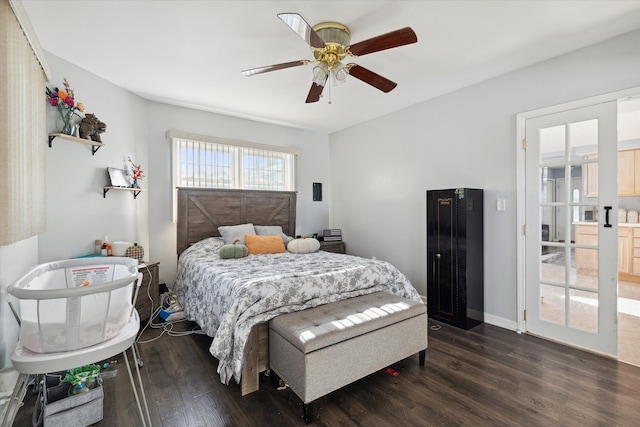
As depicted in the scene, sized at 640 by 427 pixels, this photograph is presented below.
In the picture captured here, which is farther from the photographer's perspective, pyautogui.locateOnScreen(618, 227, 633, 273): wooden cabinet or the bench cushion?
pyautogui.locateOnScreen(618, 227, 633, 273): wooden cabinet

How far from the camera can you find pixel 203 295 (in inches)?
107

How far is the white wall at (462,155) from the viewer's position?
8.57 feet

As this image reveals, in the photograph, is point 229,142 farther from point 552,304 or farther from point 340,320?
point 552,304

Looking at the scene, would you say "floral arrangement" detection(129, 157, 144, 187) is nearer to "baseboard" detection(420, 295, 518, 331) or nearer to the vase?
the vase

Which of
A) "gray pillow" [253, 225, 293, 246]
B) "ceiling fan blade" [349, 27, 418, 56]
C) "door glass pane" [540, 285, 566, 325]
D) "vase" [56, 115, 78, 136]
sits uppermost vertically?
"ceiling fan blade" [349, 27, 418, 56]

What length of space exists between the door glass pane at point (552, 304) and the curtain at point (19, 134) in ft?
13.2

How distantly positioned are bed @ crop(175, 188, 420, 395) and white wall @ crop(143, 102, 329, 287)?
0.64 feet

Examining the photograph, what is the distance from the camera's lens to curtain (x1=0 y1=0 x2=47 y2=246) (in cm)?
Answer: 145

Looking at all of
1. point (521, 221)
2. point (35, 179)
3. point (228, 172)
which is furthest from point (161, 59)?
point (521, 221)

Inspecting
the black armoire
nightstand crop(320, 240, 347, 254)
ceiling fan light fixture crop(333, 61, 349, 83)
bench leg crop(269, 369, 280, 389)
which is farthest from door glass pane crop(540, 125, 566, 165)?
bench leg crop(269, 369, 280, 389)

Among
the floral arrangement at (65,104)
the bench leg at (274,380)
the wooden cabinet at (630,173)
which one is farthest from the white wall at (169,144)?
the wooden cabinet at (630,173)

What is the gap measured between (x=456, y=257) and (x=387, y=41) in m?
2.21

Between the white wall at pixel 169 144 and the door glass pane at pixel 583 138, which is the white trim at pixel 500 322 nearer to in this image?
the door glass pane at pixel 583 138

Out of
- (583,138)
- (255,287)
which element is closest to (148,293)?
(255,287)
